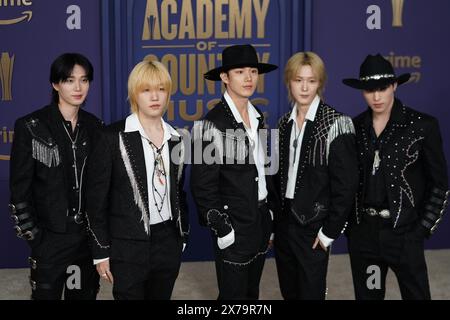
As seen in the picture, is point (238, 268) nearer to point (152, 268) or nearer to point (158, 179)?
point (152, 268)

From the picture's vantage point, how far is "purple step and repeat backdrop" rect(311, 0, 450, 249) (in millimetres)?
5172

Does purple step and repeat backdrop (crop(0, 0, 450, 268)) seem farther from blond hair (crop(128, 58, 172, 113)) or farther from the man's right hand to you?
Result: the man's right hand

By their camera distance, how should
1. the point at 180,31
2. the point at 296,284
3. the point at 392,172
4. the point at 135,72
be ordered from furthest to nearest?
the point at 180,31 → the point at 296,284 → the point at 392,172 → the point at 135,72

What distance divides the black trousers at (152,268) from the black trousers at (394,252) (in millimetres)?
1035

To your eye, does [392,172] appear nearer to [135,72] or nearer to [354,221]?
[354,221]

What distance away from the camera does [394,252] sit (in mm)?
3260

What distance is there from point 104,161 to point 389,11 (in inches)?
130

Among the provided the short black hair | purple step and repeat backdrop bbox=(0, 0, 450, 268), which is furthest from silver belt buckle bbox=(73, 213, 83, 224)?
purple step and repeat backdrop bbox=(0, 0, 450, 268)

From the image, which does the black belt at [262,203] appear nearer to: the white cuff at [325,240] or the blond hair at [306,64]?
the white cuff at [325,240]

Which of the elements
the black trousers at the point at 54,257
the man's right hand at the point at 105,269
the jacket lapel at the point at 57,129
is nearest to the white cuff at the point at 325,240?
the man's right hand at the point at 105,269

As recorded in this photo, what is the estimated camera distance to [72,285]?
3.36 meters

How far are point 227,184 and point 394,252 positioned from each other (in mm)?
993

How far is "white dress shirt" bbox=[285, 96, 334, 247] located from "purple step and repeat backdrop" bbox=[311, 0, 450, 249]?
6.29 feet
